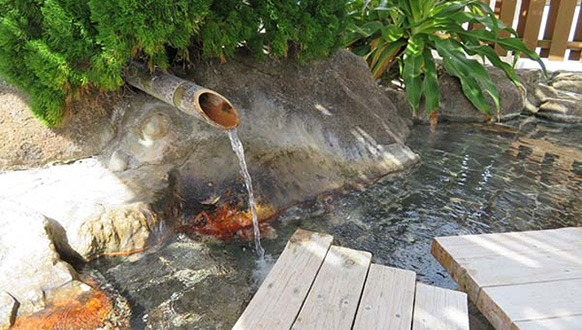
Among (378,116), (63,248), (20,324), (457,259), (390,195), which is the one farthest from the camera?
(378,116)

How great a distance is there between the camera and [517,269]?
1.67m

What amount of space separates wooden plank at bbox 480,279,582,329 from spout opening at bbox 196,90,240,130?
1.37 m

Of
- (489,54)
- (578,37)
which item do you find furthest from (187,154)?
(578,37)

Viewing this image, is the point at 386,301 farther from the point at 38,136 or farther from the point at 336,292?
the point at 38,136

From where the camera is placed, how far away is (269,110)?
3074 millimetres

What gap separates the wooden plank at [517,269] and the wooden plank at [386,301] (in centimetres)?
27

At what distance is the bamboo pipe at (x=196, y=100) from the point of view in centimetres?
196

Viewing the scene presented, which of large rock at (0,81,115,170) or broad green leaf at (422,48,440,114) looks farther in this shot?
broad green leaf at (422,48,440,114)

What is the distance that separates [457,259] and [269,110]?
1797mm

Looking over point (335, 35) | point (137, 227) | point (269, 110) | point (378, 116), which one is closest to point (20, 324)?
point (137, 227)

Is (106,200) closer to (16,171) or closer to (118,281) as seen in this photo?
(118,281)

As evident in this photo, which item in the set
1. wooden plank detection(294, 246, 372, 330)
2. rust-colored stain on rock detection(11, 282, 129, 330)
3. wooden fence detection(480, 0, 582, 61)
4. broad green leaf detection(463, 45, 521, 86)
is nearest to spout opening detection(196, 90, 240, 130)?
wooden plank detection(294, 246, 372, 330)

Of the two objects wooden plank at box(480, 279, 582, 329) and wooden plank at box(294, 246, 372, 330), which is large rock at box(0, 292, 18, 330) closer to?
wooden plank at box(294, 246, 372, 330)

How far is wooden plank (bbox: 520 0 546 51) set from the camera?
5691 mm
